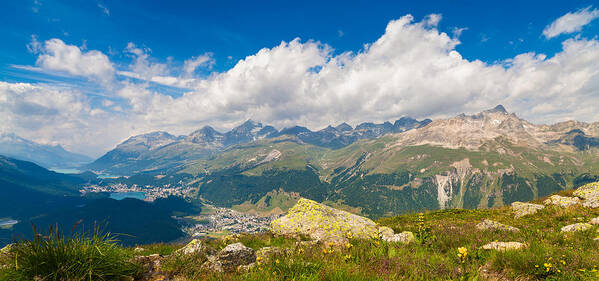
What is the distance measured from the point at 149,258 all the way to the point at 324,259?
5.18m

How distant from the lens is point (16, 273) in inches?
190

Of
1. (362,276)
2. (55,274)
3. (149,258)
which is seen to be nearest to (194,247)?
(149,258)

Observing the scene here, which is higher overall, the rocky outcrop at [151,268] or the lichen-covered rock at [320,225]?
the rocky outcrop at [151,268]

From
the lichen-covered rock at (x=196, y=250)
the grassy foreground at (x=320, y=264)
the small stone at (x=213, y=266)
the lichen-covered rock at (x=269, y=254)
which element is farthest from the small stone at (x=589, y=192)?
the lichen-covered rock at (x=196, y=250)

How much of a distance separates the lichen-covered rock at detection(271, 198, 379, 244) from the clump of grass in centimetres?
865

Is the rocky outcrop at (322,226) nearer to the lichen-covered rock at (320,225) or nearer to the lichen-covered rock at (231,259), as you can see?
the lichen-covered rock at (320,225)

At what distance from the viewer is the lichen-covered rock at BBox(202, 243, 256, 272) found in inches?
260

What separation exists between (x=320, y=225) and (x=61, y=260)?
1062cm

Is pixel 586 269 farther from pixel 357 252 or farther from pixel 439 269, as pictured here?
pixel 357 252

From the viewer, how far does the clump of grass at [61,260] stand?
4.85 m

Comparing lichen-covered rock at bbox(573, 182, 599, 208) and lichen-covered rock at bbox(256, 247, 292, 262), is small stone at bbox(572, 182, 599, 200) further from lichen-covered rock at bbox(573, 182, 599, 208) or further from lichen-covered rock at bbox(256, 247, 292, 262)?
lichen-covered rock at bbox(256, 247, 292, 262)

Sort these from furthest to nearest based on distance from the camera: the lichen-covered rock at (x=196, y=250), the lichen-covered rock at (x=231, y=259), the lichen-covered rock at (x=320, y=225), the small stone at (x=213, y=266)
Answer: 1. the lichen-covered rock at (x=320, y=225)
2. the lichen-covered rock at (x=196, y=250)
3. the lichen-covered rock at (x=231, y=259)
4. the small stone at (x=213, y=266)

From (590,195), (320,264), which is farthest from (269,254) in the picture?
(590,195)

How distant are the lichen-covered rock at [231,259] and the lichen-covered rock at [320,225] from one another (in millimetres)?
5521
